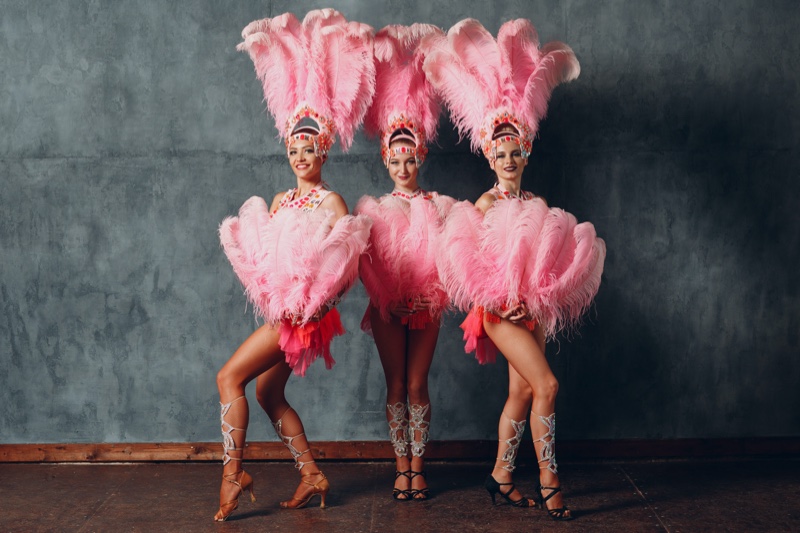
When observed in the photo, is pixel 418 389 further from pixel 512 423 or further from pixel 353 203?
pixel 353 203

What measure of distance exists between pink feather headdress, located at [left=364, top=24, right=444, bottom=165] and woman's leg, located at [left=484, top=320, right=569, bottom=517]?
0.83 meters

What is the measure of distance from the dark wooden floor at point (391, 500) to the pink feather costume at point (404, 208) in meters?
0.85

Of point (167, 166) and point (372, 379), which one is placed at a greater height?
point (167, 166)

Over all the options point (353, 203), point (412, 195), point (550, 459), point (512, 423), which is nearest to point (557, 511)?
point (550, 459)

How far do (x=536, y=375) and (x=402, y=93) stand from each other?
1342 millimetres

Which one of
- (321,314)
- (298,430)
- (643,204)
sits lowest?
(298,430)

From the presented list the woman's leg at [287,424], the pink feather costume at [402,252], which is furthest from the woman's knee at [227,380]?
the pink feather costume at [402,252]

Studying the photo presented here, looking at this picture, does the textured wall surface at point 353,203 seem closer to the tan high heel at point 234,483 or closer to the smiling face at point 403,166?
the smiling face at point 403,166

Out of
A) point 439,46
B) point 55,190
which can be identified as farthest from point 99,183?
point 439,46

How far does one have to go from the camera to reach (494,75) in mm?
3652

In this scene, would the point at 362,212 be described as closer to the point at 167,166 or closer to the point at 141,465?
the point at 167,166

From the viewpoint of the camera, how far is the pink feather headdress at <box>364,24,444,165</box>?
3723 millimetres

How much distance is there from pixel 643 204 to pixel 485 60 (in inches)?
51.6

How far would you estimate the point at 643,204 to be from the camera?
4.45 metres
